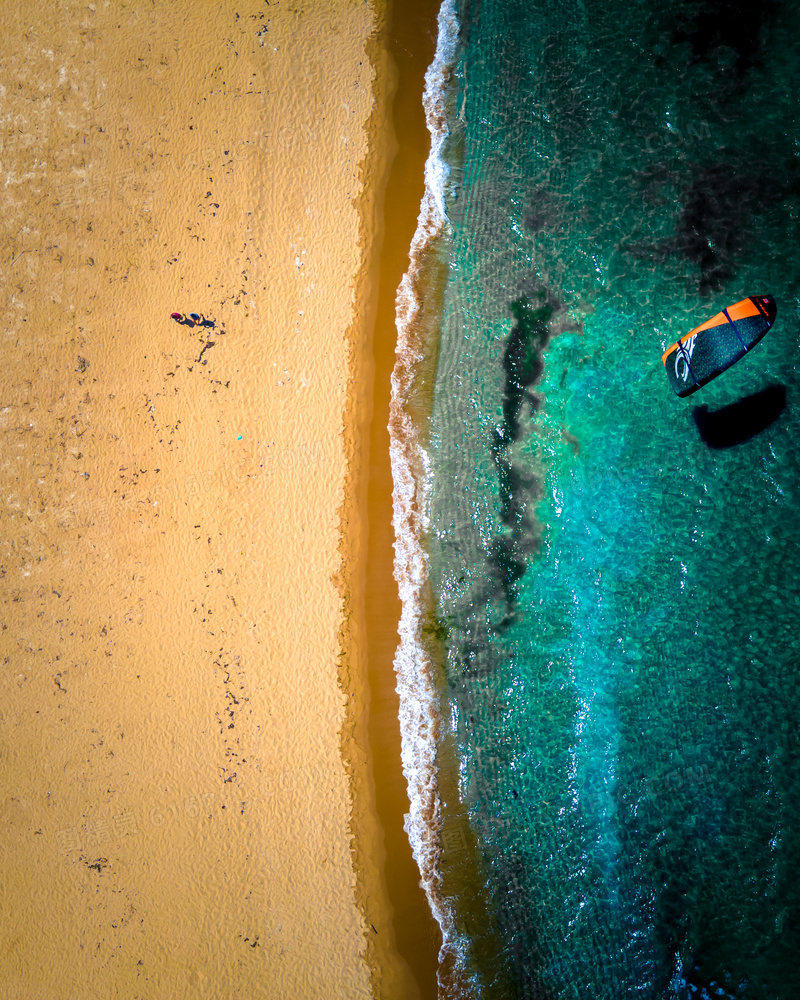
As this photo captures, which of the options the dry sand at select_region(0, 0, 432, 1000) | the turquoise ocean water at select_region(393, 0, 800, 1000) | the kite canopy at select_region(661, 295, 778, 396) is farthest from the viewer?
the dry sand at select_region(0, 0, 432, 1000)

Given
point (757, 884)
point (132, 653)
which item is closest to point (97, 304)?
point (132, 653)

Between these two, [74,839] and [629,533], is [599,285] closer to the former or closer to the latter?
[629,533]

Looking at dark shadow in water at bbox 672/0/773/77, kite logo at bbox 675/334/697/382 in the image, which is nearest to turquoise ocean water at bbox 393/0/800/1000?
dark shadow in water at bbox 672/0/773/77

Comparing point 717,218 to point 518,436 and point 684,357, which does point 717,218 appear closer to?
point 684,357

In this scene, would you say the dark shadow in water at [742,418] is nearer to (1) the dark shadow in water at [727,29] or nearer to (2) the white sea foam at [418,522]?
(2) the white sea foam at [418,522]

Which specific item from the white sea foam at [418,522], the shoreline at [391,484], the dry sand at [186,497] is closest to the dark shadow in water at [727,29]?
the white sea foam at [418,522]

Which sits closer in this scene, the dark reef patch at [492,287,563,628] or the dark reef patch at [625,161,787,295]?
the dark reef patch at [625,161,787,295]

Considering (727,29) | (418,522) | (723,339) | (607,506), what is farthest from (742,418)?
(727,29)

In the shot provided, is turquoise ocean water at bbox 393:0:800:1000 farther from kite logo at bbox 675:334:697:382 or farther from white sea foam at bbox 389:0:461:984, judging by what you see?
kite logo at bbox 675:334:697:382
